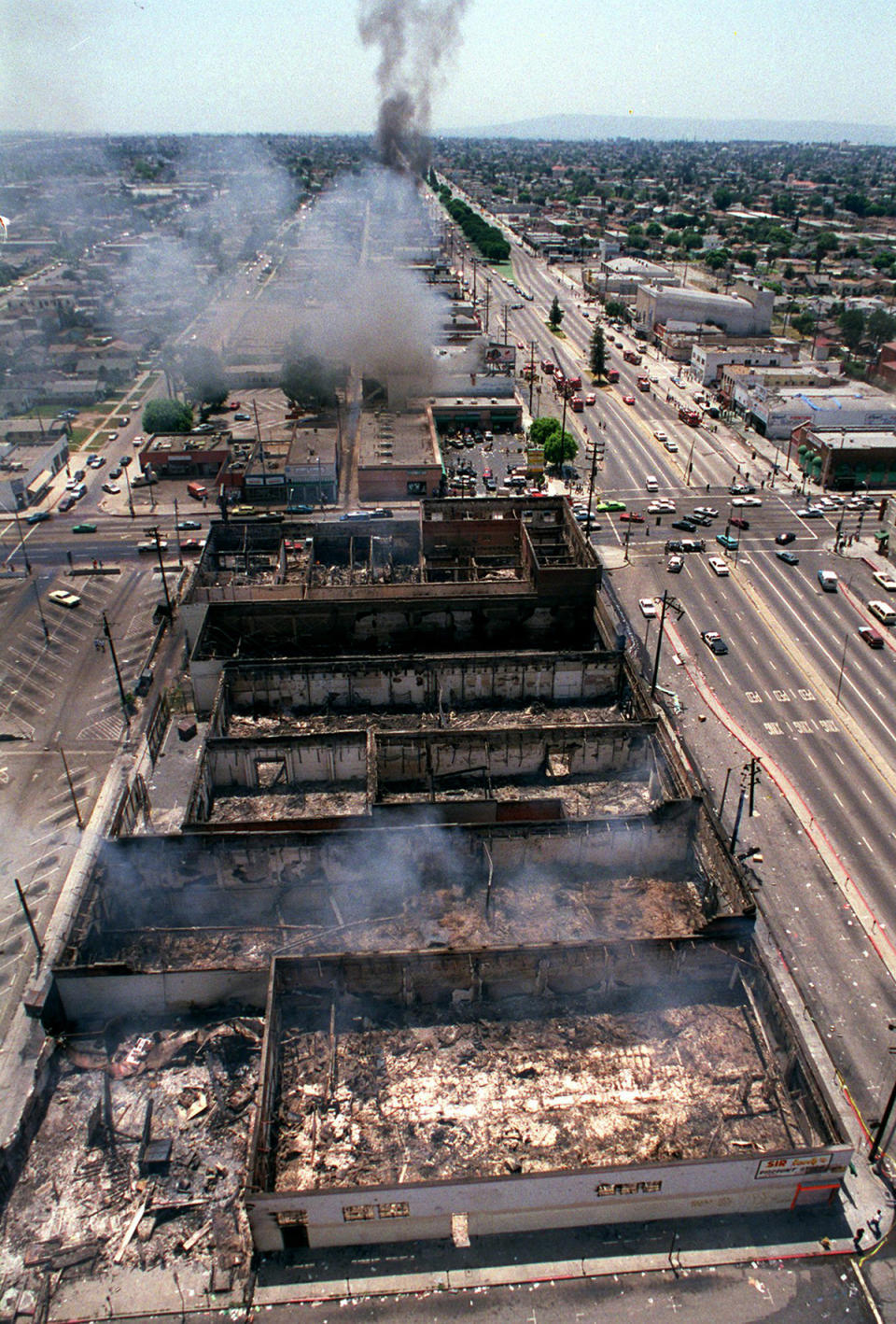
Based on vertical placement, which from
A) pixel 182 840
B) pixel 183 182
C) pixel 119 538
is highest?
pixel 183 182

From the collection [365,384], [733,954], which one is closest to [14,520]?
[365,384]

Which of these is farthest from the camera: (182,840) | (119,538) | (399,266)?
(399,266)

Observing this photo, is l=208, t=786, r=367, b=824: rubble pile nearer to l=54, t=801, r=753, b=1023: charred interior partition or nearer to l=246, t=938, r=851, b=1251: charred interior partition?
l=54, t=801, r=753, b=1023: charred interior partition

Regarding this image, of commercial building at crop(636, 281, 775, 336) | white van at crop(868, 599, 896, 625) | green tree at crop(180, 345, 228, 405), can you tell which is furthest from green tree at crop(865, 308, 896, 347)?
green tree at crop(180, 345, 228, 405)

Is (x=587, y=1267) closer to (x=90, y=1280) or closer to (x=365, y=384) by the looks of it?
(x=90, y=1280)

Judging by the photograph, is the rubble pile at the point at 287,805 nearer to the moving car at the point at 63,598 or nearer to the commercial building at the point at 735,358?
the moving car at the point at 63,598

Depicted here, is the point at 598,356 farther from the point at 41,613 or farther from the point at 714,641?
the point at 41,613
